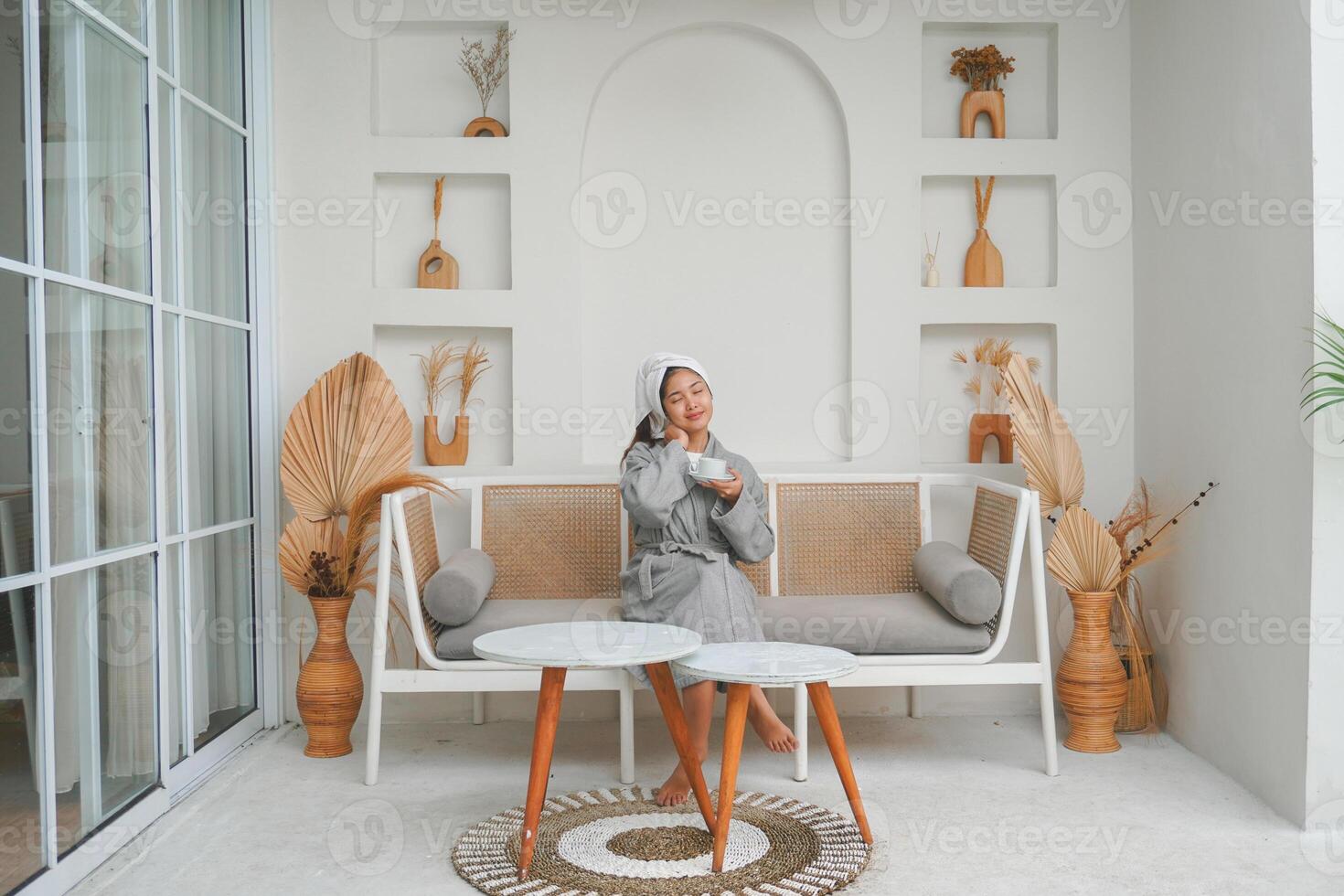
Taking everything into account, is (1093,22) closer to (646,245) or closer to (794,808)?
(646,245)

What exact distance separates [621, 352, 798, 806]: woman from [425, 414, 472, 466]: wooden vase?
757 millimetres

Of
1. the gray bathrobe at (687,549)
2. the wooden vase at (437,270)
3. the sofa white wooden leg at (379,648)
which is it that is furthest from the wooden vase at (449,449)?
the gray bathrobe at (687,549)

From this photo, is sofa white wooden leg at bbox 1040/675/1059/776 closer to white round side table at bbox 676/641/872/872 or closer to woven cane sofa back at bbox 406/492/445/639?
white round side table at bbox 676/641/872/872

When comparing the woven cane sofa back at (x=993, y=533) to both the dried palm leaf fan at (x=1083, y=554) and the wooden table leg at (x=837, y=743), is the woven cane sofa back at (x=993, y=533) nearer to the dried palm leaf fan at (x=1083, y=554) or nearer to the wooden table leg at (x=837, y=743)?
the dried palm leaf fan at (x=1083, y=554)

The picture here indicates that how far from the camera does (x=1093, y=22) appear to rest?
3678 mm

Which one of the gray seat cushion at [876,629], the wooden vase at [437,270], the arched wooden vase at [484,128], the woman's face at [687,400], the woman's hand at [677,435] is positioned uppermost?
the arched wooden vase at [484,128]

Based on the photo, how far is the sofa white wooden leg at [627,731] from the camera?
9.61 ft

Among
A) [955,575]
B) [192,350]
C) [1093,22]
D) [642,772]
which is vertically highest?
[1093,22]

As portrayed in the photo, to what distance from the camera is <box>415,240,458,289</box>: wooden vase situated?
3.68m

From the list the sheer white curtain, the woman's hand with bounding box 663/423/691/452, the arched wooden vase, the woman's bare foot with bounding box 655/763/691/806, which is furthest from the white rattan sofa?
the arched wooden vase

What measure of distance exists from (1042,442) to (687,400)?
44.1 inches

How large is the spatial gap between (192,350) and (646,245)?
1515mm

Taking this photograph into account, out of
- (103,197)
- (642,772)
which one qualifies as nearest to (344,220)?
(103,197)

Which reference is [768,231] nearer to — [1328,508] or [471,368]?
[471,368]
